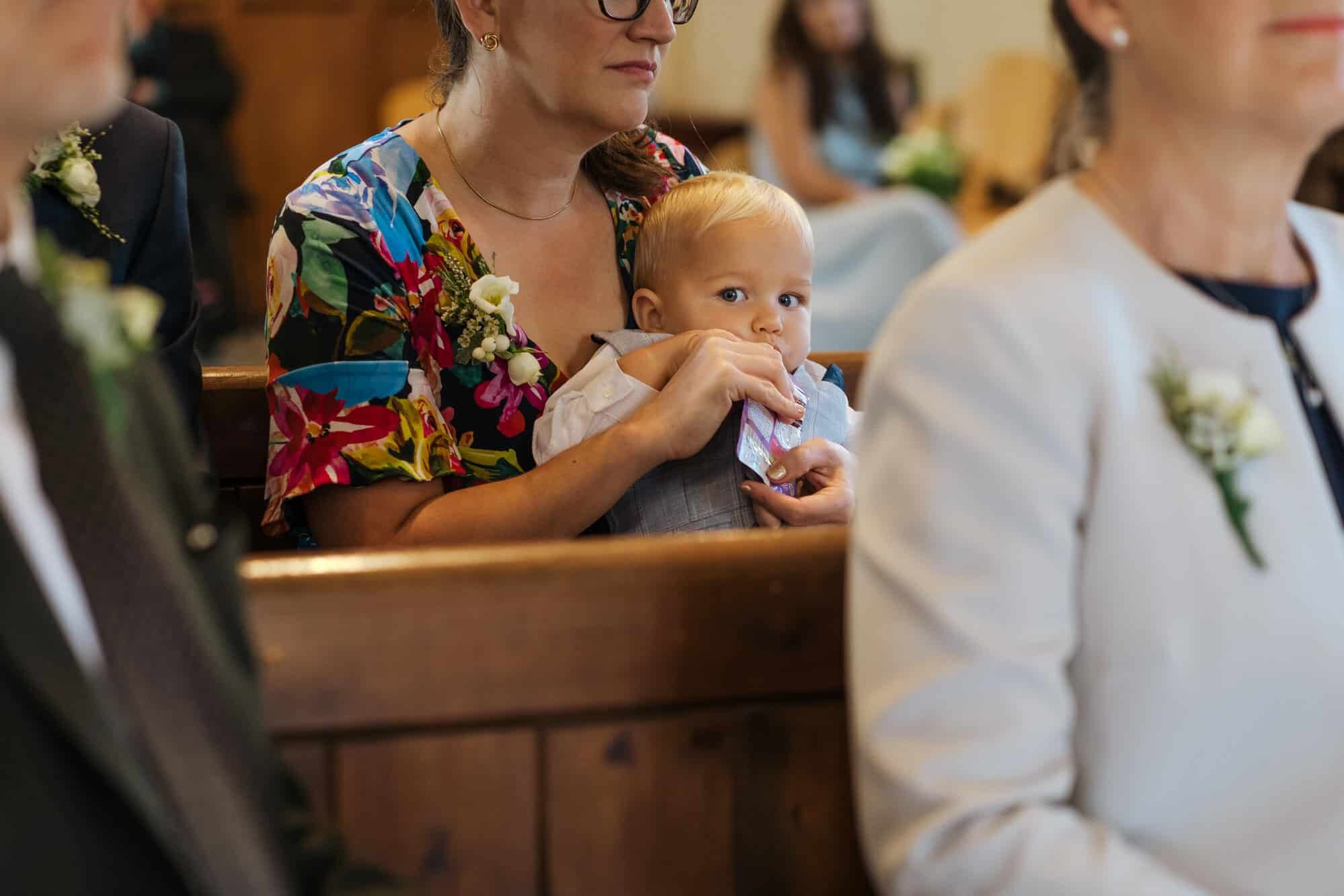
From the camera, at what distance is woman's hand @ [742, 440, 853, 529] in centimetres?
200

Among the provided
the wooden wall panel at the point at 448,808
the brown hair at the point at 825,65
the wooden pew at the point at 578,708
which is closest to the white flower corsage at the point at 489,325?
the wooden pew at the point at 578,708

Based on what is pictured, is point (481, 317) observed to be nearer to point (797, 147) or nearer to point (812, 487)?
point (812, 487)

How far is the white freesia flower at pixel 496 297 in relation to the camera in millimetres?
2070

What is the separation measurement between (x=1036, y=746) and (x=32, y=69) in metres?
0.89

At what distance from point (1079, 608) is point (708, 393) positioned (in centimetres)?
77

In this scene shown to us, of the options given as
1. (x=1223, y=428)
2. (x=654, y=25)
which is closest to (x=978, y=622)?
(x=1223, y=428)

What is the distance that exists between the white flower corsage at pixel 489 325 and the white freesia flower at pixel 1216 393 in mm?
1037

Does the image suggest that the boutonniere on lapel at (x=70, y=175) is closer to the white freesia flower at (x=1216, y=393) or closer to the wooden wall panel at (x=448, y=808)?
the wooden wall panel at (x=448, y=808)

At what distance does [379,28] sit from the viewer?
8.52m

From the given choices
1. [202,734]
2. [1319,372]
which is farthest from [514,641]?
[1319,372]

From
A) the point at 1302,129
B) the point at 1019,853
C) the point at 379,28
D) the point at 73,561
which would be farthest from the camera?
the point at 379,28

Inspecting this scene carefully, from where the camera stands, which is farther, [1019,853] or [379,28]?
[379,28]

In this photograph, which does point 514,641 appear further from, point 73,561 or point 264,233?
point 264,233

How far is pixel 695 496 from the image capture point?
209 centimetres
